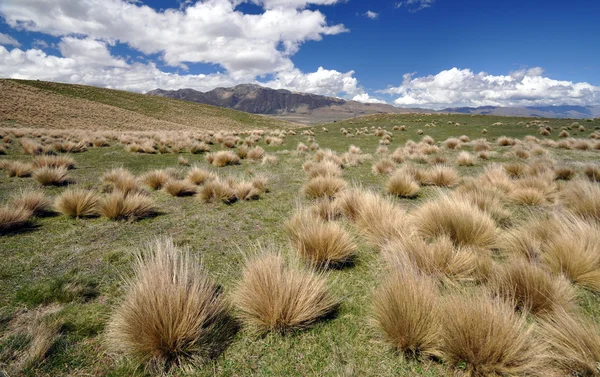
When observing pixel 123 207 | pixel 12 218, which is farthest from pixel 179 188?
pixel 12 218

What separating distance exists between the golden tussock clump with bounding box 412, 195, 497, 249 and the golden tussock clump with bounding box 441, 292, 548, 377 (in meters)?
1.77

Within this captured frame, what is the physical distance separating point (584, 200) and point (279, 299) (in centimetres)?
545

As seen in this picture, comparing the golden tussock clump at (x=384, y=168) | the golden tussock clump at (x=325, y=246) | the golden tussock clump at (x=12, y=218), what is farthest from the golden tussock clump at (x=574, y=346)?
the golden tussock clump at (x=384, y=168)

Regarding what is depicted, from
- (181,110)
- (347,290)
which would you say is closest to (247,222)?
(347,290)

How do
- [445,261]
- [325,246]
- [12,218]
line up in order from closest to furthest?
[445,261]
[325,246]
[12,218]

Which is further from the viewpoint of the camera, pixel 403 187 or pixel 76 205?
pixel 403 187

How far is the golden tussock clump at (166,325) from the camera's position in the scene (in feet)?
6.34

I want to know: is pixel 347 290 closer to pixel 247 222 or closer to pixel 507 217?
pixel 247 222

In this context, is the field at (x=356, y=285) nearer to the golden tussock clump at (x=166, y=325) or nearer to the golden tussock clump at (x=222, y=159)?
the golden tussock clump at (x=166, y=325)

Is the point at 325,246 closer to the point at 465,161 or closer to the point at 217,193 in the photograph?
the point at 217,193

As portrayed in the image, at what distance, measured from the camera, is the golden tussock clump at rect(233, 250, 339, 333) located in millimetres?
2297

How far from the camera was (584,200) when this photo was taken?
442cm

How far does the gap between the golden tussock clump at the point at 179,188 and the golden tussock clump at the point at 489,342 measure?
6.22m

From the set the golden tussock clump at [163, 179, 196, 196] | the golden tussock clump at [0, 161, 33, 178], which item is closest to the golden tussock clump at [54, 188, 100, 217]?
the golden tussock clump at [163, 179, 196, 196]
